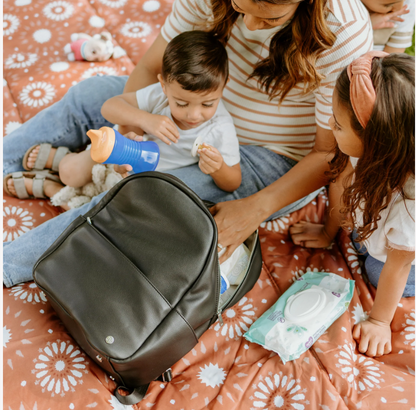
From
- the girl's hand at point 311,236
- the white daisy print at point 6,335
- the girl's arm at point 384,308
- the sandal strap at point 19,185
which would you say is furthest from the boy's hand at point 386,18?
the white daisy print at point 6,335

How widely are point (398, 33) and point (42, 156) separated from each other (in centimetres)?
131

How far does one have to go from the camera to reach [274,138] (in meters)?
1.18

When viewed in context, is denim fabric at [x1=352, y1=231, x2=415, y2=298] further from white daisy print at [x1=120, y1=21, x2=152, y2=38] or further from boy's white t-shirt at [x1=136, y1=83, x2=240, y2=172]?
white daisy print at [x1=120, y1=21, x2=152, y2=38]

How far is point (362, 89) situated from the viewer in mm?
706

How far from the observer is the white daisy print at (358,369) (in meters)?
0.90

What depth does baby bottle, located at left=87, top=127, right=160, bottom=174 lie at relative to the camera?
0.90 metres

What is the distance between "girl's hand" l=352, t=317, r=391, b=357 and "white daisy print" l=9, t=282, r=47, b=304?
32.9 inches

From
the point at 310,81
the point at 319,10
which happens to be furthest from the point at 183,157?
the point at 319,10

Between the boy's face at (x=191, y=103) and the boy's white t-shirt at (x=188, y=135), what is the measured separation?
4cm

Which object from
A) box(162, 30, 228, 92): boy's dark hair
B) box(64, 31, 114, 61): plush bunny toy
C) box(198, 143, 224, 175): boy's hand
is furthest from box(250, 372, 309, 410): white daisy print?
box(64, 31, 114, 61): plush bunny toy

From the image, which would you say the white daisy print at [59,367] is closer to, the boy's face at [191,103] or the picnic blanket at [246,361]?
the picnic blanket at [246,361]

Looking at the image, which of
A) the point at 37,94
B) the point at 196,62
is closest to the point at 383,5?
the point at 196,62

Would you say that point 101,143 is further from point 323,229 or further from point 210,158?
point 323,229

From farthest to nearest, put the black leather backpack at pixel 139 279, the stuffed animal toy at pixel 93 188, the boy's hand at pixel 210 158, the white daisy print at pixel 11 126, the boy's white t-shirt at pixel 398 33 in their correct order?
the white daisy print at pixel 11 126
the boy's white t-shirt at pixel 398 33
the stuffed animal toy at pixel 93 188
the boy's hand at pixel 210 158
the black leather backpack at pixel 139 279
